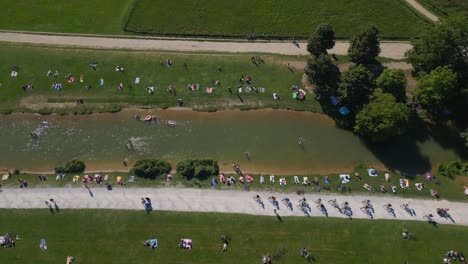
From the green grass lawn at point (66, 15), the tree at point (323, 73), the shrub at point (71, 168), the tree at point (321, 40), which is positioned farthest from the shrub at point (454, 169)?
the green grass lawn at point (66, 15)

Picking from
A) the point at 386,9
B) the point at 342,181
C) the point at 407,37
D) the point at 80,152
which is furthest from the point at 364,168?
the point at 80,152

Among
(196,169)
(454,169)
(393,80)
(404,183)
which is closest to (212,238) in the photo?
(196,169)

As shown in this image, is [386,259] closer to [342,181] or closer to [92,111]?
[342,181]

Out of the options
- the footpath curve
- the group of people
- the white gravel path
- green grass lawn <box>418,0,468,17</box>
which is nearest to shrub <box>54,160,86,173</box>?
the footpath curve

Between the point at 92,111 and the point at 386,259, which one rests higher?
the point at 92,111

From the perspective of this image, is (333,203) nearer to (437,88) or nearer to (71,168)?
(437,88)

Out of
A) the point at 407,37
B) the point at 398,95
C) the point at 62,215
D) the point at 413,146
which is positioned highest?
the point at 62,215

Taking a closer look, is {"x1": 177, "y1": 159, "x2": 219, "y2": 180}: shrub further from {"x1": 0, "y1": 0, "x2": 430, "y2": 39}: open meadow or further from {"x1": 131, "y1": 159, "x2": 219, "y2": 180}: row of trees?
{"x1": 0, "y1": 0, "x2": 430, "y2": 39}: open meadow
